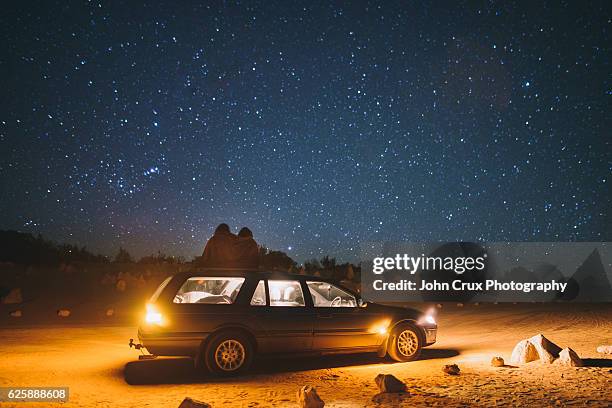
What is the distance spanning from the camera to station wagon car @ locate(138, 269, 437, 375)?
27.5 feet

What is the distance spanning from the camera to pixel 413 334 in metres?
9.68

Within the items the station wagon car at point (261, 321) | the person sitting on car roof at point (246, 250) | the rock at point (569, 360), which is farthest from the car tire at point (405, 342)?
the person sitting on car roof at point (246, 250)

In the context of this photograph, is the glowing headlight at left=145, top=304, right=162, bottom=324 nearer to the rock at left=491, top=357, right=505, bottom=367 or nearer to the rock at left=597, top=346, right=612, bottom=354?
the rock at left=491, top=357, right=505, bottom=367

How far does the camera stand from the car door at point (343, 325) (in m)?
9.16

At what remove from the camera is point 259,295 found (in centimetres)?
906

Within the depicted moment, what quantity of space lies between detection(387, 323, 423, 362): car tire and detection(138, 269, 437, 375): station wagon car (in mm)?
17

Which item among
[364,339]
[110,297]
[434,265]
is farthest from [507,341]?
[434,265]

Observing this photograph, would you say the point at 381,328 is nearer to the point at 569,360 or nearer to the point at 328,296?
the point at 328,296

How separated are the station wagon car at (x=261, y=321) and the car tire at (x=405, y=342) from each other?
0.7 inches

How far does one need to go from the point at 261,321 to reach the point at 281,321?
0.32 meters

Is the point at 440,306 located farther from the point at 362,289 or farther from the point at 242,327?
the point at 242,327

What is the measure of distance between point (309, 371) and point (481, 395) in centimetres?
282

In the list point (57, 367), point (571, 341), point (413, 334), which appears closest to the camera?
point (57, 367)

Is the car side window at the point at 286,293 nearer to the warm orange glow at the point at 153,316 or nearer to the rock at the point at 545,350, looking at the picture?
the warm orange glow at the point at 153,316
